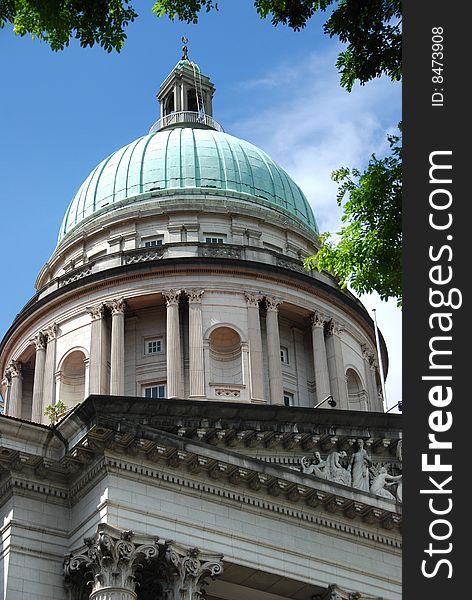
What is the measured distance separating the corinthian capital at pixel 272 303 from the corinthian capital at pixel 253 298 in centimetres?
38

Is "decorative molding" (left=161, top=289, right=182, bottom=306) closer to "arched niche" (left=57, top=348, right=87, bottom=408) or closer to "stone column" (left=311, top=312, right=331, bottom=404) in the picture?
"arched niche" (left=57, top=348, right=87, bottom=408)

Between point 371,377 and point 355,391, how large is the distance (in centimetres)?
188

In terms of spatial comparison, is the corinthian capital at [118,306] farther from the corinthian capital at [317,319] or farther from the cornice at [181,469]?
the cornice at [181,469]

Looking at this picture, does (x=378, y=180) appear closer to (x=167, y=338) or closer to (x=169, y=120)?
(x=167, y=338)

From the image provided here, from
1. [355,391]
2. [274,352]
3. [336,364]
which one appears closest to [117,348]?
[274,352]

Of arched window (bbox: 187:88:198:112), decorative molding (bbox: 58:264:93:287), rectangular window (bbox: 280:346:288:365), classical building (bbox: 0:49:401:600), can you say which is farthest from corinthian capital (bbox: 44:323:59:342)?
arched window (bbox: 187:88:198:112)

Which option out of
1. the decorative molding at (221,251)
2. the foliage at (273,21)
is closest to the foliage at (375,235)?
the foliage at (273,21)

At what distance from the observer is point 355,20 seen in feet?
51.7

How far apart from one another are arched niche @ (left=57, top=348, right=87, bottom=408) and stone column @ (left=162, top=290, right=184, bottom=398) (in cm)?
445

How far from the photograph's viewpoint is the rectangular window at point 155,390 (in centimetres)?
4712

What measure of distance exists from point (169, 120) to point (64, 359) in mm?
19797

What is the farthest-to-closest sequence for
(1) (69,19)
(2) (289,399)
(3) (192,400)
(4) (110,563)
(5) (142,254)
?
1. (5) (142,254)
2. (2) (289,399)
3. (3) (192,400)
4. (4) (110,563)
5. (1) (69,19)

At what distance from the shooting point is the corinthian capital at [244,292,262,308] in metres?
49.2

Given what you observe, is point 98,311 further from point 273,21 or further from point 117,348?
point 273,21
